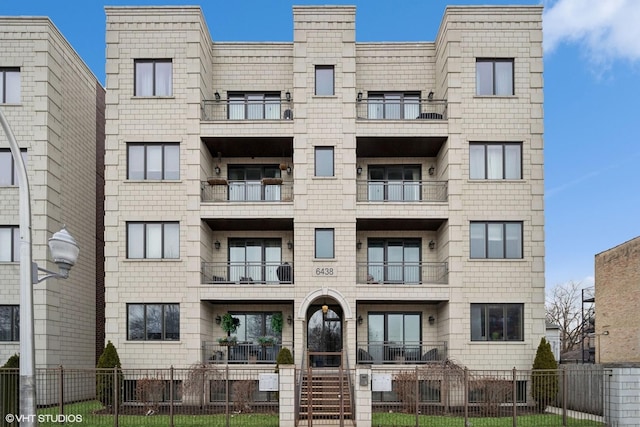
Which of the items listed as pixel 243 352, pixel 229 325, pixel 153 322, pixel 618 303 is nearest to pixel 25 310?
pixel 153 322

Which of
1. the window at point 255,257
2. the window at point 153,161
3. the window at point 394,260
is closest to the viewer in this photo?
the window at point 153,161

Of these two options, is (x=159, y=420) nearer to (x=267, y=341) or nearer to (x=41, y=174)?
(x=267, y=341)

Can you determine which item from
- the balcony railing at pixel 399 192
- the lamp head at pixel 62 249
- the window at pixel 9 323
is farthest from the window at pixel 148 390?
the lamp head at pixel 62 249

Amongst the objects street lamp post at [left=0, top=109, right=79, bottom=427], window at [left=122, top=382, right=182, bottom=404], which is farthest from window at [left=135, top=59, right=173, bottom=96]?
street lamp post at [left=0, top=109, right=79, bottom=427]

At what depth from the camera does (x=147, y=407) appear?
21234 millimetres

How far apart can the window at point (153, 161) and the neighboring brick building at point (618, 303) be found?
63.4 feet

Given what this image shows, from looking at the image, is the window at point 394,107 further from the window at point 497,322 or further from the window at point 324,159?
the window at point 497,322

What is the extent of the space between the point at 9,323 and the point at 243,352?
8.29 m

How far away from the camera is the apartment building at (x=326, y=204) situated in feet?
77.6

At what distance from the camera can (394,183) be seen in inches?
955

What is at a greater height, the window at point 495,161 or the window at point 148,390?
the window at point 495,161

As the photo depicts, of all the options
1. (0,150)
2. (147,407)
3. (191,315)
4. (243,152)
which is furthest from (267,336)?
(0,150)

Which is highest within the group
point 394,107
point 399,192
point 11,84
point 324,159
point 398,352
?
point 11,84

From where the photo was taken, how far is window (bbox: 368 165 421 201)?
24.9m
